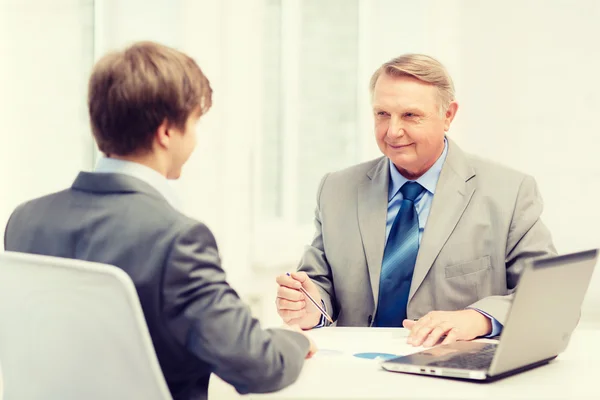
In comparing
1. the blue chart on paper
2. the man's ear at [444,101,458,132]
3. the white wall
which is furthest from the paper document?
the white wall

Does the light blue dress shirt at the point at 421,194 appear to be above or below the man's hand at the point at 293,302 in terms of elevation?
above

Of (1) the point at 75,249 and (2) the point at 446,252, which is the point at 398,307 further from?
(1) the point at 75,249

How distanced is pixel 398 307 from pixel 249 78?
123 centimetres

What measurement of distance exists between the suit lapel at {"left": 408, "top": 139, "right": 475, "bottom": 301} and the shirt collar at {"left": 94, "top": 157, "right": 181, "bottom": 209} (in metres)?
1.04

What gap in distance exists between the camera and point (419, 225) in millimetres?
2309

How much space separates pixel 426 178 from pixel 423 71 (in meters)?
0.31

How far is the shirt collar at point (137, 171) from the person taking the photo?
1342 millimetres

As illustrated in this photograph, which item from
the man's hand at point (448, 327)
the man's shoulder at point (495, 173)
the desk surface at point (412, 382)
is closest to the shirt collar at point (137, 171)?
the desk surface at point (412, 382)

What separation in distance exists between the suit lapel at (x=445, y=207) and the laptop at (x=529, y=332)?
550mm

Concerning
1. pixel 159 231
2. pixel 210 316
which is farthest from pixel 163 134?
pixel 210 316

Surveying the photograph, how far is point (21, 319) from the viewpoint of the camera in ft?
4.08

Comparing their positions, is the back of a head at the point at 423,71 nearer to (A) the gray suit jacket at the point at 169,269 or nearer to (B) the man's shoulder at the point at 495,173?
(B) the man's shoulder at the point at 495,173

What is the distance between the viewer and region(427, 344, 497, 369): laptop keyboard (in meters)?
1.47

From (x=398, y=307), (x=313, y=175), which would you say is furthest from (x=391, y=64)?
(x=313, y=175)
